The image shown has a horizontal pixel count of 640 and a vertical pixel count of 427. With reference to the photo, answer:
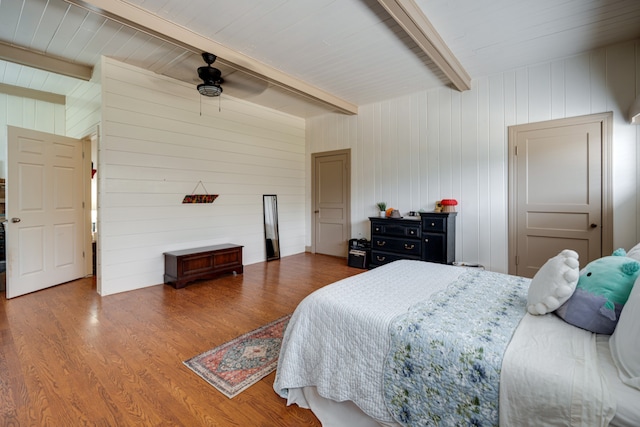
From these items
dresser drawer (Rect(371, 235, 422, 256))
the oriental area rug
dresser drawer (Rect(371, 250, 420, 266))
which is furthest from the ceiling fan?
dresser drawer (Rect(371, 250, 420, 266))

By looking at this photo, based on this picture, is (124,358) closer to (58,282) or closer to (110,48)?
(58,282)

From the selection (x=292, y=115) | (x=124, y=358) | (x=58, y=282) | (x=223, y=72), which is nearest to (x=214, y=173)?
(x=223, y=72)

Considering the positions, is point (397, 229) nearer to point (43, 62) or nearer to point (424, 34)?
point (424, 34)

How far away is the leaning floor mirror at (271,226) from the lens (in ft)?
18.5

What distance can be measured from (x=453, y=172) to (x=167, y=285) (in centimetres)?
446

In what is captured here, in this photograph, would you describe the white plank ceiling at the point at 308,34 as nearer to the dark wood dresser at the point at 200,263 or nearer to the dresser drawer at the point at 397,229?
the dresser drawer at the point at 397,229

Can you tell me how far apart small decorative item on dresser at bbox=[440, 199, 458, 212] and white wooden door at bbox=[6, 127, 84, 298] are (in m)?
5.44

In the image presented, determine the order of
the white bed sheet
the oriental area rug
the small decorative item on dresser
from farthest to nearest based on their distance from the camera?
the small decorative item on dresser, the oriental area rug, the white bed sheet

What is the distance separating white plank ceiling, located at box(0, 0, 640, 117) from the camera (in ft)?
8.78

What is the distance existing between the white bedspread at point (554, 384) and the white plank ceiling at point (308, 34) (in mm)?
2573

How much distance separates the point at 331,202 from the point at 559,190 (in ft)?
11.9

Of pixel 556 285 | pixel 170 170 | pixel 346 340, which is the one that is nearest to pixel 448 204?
pixel 556 285

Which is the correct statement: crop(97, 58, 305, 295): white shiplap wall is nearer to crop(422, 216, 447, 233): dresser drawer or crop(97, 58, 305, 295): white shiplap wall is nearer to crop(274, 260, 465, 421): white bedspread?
crop(422, 216, 447, 233): dresser drawer

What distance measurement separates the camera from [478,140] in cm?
423
